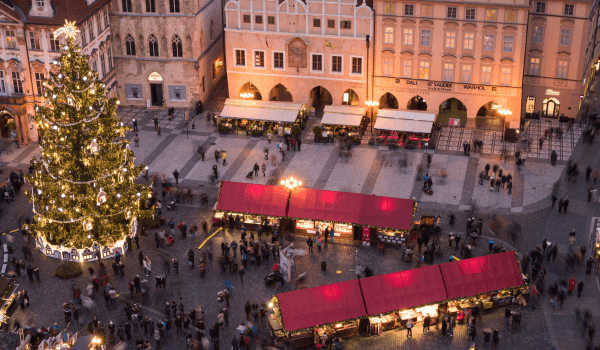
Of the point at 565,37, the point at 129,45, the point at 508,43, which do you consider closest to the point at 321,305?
the point at 508,43

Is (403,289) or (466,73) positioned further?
(466,73)

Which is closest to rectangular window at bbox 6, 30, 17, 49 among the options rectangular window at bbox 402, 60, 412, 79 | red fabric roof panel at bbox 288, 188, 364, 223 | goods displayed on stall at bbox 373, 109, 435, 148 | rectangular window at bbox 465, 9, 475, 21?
red fabric roof panel at bbox 288, 188, 364, 223

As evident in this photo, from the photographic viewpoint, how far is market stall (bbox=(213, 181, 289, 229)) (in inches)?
2478

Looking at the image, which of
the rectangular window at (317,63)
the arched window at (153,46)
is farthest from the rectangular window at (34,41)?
the rectangular window at (317,63)

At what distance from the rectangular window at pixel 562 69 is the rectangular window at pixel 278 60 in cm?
2761

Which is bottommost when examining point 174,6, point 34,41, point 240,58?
point 240,58

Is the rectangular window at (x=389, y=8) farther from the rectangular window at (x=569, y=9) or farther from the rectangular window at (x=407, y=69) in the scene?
the rectangular window at (x=569, y=9)

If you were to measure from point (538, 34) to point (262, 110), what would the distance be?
28.2 metres

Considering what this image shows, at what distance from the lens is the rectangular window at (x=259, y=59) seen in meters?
83.8

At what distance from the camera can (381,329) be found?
52031mm

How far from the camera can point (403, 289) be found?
172 feet

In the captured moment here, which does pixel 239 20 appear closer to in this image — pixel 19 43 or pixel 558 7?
pixel 19 43

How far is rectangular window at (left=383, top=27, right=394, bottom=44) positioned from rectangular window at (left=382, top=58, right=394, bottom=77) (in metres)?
1.82

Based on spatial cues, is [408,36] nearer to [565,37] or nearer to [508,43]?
[508,43]
